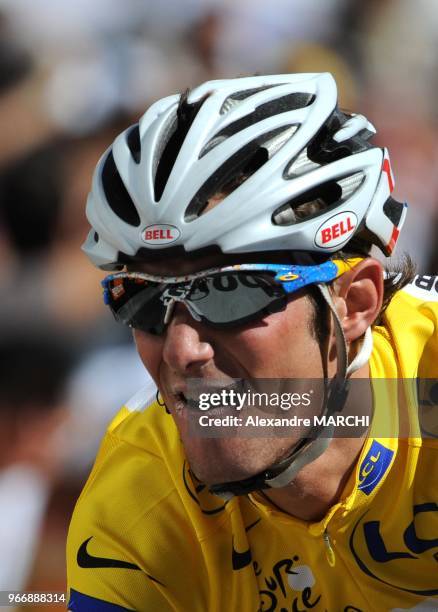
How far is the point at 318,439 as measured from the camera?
2.43 metres

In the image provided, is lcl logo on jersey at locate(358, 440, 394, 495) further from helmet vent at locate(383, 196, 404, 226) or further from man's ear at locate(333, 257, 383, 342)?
helmet vent at locate(383, 196, 404, 226)

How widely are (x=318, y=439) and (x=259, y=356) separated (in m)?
0.39

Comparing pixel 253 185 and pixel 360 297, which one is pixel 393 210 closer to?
pixel 360 297

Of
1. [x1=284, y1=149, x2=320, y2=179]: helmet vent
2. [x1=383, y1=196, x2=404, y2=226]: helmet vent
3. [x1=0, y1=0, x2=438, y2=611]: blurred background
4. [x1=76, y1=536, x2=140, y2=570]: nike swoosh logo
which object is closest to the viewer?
[x1=284, y1=149, x2=320, y2=179]: helmet vent

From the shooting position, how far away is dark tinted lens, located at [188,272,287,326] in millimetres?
2164

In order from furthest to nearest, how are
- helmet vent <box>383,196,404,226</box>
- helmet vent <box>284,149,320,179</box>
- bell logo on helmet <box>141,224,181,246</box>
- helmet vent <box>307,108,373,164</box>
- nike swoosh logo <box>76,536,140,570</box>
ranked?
nike swoosh logo <box>76,536,140,570</box>, helmet vent <box>383,196,404,226</box>, helmet vent <box>307,108,373,164</box>, helmet vent <box>284,149,320,179</box>, bell logo on helmet <box>141,224,181,246</box>

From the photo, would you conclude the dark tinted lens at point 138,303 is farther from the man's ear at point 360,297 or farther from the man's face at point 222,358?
the man's ear at point 360,297

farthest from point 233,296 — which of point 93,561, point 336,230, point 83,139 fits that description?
point 83,139

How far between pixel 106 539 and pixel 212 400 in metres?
0.80

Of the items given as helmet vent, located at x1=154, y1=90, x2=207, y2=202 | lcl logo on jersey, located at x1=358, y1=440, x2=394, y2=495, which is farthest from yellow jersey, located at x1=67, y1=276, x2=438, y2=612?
helmet vent, located at x1=154, y1=90, x2=207, y2=202

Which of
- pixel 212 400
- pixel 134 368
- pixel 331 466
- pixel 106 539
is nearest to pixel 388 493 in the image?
pixel 331 466

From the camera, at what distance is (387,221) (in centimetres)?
249

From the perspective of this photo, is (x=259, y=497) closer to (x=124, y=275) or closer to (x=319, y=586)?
(x=319, y=586)

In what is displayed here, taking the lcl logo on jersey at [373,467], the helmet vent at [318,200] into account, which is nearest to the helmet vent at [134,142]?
the helmet vent at [318,200]
